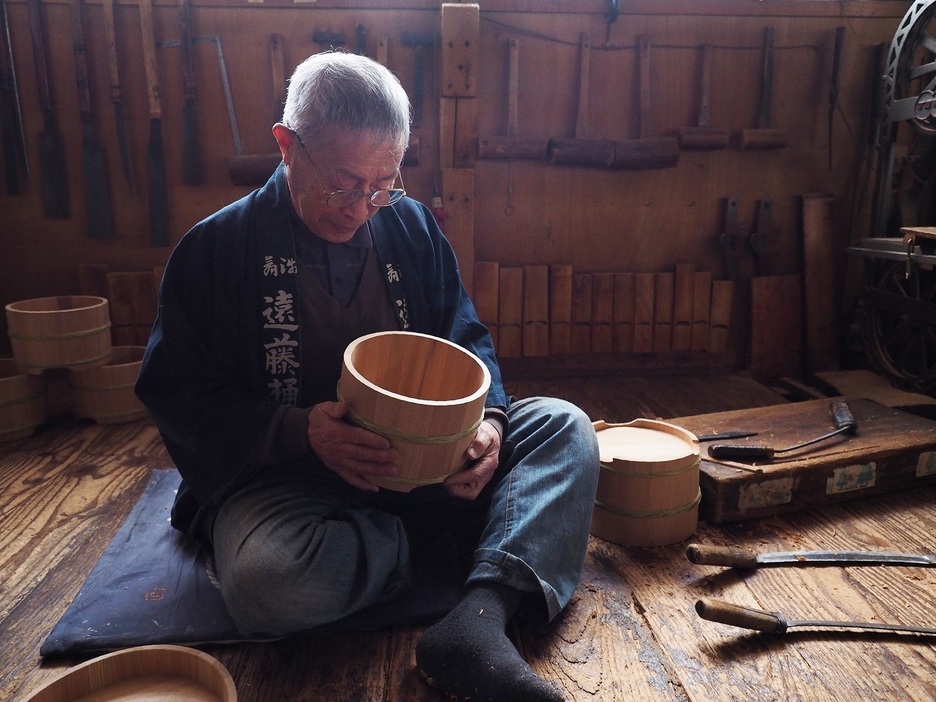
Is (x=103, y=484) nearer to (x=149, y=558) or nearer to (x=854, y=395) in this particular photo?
(x=149, y=558)

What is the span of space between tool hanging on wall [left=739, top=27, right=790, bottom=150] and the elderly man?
2.66 metres

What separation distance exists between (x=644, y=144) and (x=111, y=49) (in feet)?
9.32

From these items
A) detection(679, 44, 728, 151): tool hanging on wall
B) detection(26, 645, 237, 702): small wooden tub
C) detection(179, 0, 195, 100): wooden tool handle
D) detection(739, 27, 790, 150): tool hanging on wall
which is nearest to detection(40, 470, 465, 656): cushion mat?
detection(26, 645, 237, 702): small wooden tub

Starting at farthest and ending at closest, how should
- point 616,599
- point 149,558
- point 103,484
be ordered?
point 103,484 → point 149,558 → point 616,599

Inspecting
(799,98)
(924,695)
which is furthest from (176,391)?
(799,98)

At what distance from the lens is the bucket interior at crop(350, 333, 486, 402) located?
1.74 m

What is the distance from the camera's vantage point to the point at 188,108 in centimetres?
367

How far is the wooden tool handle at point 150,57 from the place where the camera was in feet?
11.6

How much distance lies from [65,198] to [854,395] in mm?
4227

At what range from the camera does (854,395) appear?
11.4ft

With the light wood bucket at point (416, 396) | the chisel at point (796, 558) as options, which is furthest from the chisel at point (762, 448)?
the light wood bucket at point (416, 396)

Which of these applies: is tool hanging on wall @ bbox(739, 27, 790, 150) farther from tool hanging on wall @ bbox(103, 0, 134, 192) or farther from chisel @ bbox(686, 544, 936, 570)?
tool hanging on wall @ bbox(103, 0, 134, 192)

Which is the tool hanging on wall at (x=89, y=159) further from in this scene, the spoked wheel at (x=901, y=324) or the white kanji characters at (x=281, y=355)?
the spoked wheel at (x=901, y=324)

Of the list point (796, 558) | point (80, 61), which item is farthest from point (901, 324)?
point (80, 61)
